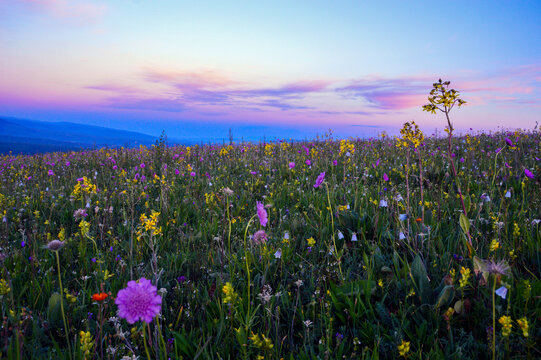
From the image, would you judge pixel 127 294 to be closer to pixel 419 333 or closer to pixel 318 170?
pixel 419 333

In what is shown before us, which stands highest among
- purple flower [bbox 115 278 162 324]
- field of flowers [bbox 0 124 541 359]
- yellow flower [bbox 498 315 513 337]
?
purple flower [bbox 115 278 162 324]

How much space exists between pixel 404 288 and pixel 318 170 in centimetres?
386

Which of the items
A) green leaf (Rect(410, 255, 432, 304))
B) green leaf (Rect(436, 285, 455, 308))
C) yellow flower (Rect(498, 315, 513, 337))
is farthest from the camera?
green leaf (Rect(410, 255, 432, 304))

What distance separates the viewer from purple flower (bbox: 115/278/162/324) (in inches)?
41.7

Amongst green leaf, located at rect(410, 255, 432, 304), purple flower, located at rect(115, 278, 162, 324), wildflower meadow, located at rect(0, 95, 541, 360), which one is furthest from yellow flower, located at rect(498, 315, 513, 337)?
purple flower, located at rect(115, 278, 162, 324)

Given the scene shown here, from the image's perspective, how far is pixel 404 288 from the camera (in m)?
2.01

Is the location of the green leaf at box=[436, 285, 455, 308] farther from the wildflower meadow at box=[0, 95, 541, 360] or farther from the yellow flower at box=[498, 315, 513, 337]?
the yellow flower at box=[498, 315, 513, 337]

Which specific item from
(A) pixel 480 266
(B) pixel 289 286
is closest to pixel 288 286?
(B) pixel 289 286

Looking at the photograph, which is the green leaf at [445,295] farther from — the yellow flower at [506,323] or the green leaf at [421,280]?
the yellow flower at [506,323]

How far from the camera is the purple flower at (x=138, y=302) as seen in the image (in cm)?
106

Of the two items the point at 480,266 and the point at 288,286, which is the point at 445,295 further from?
the point at 288,286

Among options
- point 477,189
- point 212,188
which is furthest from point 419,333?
point 212,188

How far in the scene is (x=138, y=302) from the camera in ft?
3.54

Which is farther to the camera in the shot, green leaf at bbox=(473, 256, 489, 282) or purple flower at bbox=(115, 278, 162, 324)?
green leaf at bbox=(473, 256, 489, 282)
